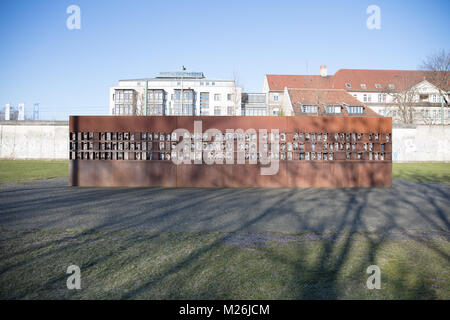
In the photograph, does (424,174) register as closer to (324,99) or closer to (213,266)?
(213,266)

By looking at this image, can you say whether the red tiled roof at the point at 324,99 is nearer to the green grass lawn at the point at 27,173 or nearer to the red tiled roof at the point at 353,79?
the red tiled roof at the point at 353,79

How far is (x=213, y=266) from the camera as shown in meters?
3.49

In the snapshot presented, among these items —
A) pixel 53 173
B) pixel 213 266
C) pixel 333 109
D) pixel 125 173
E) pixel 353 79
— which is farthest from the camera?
pixel 353 79

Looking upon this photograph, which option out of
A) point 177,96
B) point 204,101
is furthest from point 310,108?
point 177,96

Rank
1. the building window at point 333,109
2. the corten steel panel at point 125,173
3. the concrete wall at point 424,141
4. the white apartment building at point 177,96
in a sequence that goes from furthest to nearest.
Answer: the white apartment building at point 177,96 < the building window at point 333,109 < the concrete wall at point 424,141 < the corten steel panel at point 125,173

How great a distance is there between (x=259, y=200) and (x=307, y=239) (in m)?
3.94

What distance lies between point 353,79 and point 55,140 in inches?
2292

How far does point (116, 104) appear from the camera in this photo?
55062mm

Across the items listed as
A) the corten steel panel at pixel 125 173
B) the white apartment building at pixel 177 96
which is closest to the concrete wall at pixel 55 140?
the corten steel panel at pixel 125 173

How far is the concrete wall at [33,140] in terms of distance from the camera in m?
27.4
